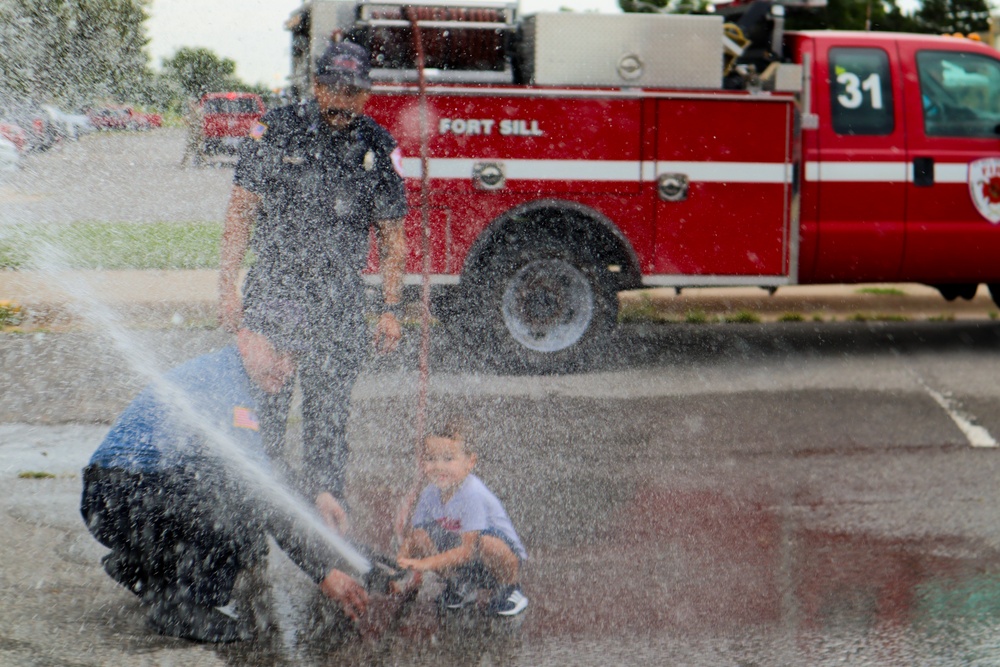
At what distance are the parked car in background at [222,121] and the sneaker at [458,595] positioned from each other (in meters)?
7.64

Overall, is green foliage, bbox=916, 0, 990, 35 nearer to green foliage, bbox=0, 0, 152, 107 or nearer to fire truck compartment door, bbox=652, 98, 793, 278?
fire truck compartment door, bbox=652, 98, 793, 278

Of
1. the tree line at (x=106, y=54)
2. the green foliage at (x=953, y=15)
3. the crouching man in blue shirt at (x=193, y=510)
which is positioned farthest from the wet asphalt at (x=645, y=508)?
the green foliage at (x=953, y=15)

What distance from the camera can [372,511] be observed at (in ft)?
16.4

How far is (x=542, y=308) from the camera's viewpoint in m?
7.96

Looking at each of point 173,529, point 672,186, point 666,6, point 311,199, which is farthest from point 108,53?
point 173,529

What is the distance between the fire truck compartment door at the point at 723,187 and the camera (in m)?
7.95

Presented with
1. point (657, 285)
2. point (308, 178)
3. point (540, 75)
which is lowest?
point (657, 285)

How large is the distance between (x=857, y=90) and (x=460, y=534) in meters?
5.70

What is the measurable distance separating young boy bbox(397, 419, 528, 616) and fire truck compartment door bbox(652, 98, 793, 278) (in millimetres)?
4395

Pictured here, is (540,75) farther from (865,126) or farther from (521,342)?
(865,126)

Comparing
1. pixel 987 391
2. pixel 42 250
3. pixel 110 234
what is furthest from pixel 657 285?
pixel 110 234

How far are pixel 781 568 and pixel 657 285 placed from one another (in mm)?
3803

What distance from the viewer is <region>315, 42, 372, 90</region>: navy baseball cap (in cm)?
414

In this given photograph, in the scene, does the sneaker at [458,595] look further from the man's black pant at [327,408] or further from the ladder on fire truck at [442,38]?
the ladder on fire truck at [442,38]
